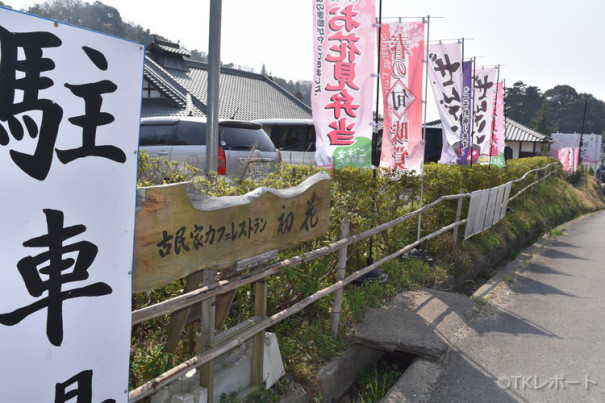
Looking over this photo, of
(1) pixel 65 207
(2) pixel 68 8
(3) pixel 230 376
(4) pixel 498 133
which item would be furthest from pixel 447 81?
(2) pixel 68 8

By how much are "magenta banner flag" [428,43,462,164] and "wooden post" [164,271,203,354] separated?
7573 mm

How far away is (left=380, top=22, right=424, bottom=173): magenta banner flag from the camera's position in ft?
20.8

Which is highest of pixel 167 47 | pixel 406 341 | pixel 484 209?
pixel 167 47

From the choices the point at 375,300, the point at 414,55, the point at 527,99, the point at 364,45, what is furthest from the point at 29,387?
the point at 527,99

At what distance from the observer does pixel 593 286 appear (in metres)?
6.94

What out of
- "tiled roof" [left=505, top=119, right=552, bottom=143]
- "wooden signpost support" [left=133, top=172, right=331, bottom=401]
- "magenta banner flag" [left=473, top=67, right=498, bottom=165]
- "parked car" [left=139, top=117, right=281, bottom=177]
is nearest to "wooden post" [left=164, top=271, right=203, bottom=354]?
"wooden signpost support" [left=133, top=172, right=331, bottom=401]

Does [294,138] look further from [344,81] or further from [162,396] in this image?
[162,396]

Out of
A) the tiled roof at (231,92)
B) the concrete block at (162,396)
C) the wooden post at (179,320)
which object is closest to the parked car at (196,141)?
the wooden post at (179,320)

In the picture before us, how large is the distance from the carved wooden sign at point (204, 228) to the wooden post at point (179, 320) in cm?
23

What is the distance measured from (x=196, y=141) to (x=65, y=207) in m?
6.95

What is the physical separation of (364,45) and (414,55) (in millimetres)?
1093

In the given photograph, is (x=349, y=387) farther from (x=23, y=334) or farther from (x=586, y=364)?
(x=23, y=334)

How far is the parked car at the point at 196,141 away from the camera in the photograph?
26.9ft

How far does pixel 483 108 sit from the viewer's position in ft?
38.7
